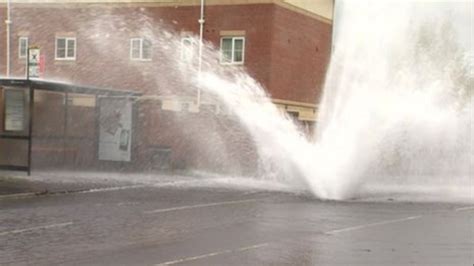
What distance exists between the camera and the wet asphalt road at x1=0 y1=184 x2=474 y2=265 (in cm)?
952

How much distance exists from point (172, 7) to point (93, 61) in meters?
4.94

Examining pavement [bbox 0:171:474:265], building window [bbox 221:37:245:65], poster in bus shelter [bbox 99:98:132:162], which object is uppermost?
building window [bbox 221:37:245:65]

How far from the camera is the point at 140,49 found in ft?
117

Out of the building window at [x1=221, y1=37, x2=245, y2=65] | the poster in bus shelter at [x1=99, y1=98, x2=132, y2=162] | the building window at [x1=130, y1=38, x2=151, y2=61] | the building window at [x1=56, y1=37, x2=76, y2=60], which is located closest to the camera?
the poster in bus shelter at [x1=99, y1=98, x2=132, y2=162]

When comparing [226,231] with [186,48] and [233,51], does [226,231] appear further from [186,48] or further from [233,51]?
[186,48]

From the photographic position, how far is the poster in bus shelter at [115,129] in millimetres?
26016

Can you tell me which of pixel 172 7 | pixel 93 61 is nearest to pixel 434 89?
pixel 172 7

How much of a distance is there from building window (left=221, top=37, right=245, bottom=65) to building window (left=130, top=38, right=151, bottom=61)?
11.6ft

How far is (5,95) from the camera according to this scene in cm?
2430

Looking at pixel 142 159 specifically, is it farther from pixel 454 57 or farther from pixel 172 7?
pixel 454 57

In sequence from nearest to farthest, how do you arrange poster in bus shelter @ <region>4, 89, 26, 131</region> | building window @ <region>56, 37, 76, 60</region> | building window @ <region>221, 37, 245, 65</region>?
poster in bus shelter @ <region>4, 89, 26, 131</region> < building window @ <region>221, 37, 245, 65</region> < building window @ <region>56, 37, 76, 60</region>

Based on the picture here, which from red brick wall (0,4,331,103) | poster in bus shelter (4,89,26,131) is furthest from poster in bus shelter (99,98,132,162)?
red brick wall (0,4,331,103)

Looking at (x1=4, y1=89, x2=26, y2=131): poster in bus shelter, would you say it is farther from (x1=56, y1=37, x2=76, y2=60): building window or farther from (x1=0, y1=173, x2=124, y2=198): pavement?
(x1=56, y1=37, x2=76, y2=60): building window

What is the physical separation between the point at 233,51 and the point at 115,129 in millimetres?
10058
